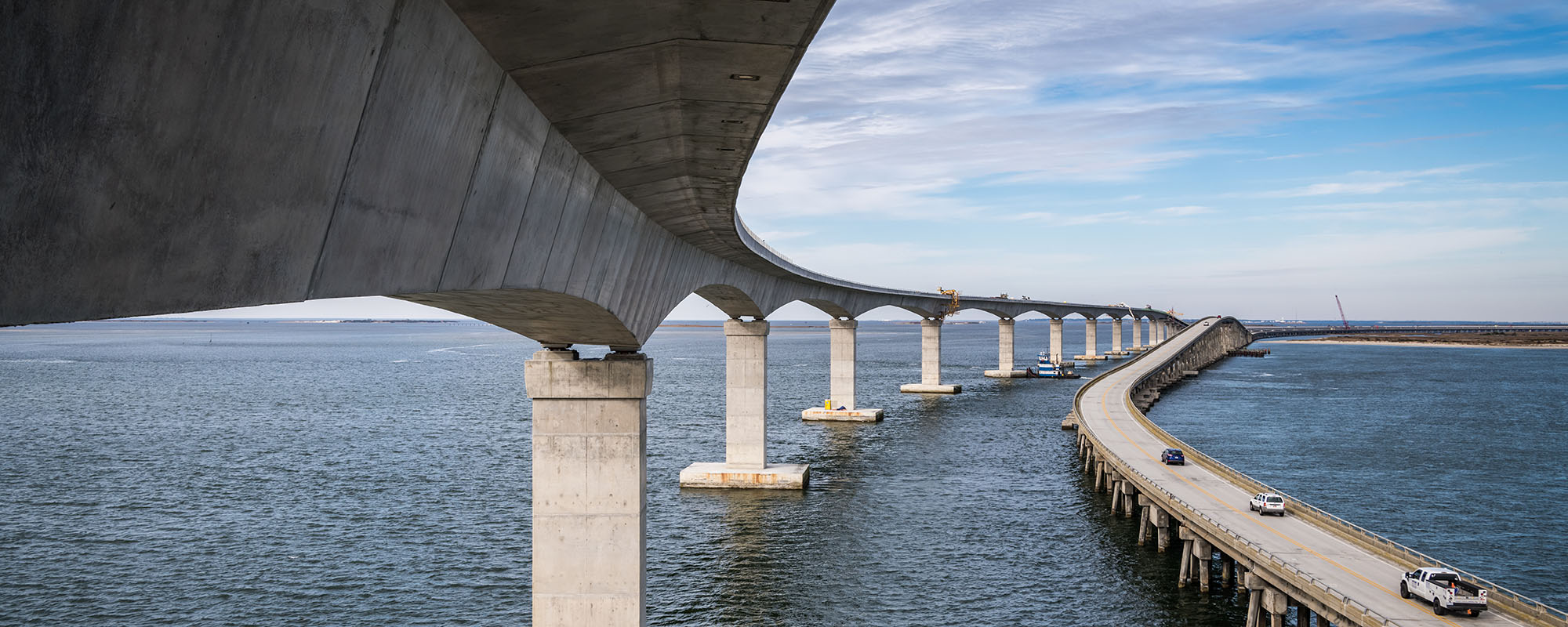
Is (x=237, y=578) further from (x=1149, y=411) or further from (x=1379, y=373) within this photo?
(x=1379, y=373)

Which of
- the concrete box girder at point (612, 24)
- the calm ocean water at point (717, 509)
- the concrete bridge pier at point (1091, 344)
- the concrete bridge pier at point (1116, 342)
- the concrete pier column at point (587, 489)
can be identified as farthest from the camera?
the concrete bridge pier at point (1116, 342)

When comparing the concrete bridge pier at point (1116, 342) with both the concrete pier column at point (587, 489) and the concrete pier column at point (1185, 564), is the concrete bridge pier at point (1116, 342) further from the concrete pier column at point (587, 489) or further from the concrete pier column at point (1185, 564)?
the concrete pier column at point (587, 489)

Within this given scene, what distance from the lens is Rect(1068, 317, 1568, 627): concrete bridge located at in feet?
76.8

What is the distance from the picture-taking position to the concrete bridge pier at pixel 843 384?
71.1 metres

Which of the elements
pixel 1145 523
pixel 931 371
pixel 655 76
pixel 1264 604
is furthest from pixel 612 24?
pixel 931 371

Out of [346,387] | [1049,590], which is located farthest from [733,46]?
[346,387]

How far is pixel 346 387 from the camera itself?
106 m

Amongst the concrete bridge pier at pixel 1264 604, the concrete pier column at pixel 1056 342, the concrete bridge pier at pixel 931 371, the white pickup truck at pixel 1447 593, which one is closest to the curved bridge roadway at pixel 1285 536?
the white pickup truck at pixel 1447 593

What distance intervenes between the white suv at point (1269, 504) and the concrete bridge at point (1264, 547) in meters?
0.43

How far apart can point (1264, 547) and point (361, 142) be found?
94.0ft

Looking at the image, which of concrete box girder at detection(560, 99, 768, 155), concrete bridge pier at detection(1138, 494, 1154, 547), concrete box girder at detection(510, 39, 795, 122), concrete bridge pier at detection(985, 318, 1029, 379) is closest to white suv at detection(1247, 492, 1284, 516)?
concrete bridge pier at detection(1138, 494, 1154, 547)

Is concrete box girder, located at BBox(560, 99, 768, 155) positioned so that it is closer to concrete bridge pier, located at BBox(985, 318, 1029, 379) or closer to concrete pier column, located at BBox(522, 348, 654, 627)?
concrete pier column, located at BBox(522, 348, 654, 627)

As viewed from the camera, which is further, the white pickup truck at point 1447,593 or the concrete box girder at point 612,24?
the white pickup truck at point 1447,593

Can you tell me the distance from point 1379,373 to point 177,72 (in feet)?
495
